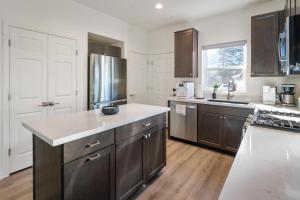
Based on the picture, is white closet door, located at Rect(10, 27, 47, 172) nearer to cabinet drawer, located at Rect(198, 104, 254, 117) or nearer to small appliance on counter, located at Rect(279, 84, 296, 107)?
cabinet drawer, located at Rect(198, 104, 254, 117)

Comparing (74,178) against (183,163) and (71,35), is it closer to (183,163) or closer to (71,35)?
(183,163)

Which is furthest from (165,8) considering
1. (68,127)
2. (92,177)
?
(92,177)

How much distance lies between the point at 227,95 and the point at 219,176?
6.04 feet

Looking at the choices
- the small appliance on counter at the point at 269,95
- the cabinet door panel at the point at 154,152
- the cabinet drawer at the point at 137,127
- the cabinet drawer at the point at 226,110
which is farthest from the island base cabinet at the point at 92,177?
the small appliance on counter at the point at 269,95

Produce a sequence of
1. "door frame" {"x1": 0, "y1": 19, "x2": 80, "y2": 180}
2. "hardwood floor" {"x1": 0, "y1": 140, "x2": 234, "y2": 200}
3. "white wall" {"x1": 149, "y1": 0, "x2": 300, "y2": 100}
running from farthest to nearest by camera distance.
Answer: "white wall" {"x1": 149, "y1": 0, "x2": 300, "y2": 100} < "door frame" {"x1": 0, "y1": 19, "x2": 80, "y2": 180} < "hardwood floor" {"x1": 0, "y1": 140, "x2": 234, "y2": 200}

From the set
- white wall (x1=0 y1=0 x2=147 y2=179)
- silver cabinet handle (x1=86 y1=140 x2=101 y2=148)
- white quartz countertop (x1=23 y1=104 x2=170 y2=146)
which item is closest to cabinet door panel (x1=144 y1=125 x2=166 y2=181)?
white quartz countertop (x1=23 y1=104 x2=170 y2=146)

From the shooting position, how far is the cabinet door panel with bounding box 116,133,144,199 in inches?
66.5

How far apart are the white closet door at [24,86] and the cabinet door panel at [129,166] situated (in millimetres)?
1807

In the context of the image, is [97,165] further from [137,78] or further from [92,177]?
[137,78]

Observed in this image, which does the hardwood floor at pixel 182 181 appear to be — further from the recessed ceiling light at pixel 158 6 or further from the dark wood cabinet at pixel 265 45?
the recessed ceiling light at pixel 158 6

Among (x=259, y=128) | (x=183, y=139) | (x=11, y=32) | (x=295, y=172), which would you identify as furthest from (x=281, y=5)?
(x=11, y=32)

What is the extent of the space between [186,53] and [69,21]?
2.39 m

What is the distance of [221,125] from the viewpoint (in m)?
3.14

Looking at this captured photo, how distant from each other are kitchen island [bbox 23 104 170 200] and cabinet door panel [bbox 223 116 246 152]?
1685 mm
